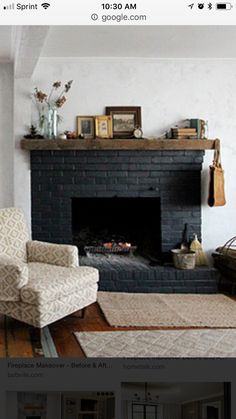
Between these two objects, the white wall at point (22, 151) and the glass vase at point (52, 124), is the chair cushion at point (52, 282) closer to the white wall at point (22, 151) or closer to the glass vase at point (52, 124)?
the white wall at point (22, 151)

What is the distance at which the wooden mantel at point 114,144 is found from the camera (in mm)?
2043

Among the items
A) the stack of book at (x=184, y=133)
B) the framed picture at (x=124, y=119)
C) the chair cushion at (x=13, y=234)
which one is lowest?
the chair cushion at (x=13, y=234)

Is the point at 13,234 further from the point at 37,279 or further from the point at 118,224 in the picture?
the point at 118,224

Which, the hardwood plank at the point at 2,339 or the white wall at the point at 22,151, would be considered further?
the white wall at the point at 22,151

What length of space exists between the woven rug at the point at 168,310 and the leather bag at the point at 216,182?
15.6 inches

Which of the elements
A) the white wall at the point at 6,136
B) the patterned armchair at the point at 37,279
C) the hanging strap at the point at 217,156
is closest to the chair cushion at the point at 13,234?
the patterned armchair at the point at 37,279

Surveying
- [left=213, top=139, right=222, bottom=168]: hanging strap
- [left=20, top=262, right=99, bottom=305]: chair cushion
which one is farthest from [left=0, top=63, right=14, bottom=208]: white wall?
[left=213, top=139, right=222, bottom=168]: hanging strap

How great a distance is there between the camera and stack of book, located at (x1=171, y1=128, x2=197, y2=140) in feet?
6.78

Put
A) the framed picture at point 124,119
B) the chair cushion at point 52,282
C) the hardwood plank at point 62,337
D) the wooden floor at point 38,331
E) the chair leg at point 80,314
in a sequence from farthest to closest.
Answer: the framed picture at point 124,119 → the chair leg at point 80,314 → the chair cushion at point 52,282 → the wooden floor at point 38,331 → the hardwood plank at point 62,337

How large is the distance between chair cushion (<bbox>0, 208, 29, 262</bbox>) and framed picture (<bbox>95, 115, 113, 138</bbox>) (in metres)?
0.58

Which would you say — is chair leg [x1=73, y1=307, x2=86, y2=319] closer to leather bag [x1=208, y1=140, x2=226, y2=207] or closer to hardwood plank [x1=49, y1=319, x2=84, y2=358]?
hardwood plank [x1=49, y1=319, x2=84, y2=358]

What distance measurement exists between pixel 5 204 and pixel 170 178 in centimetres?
85
